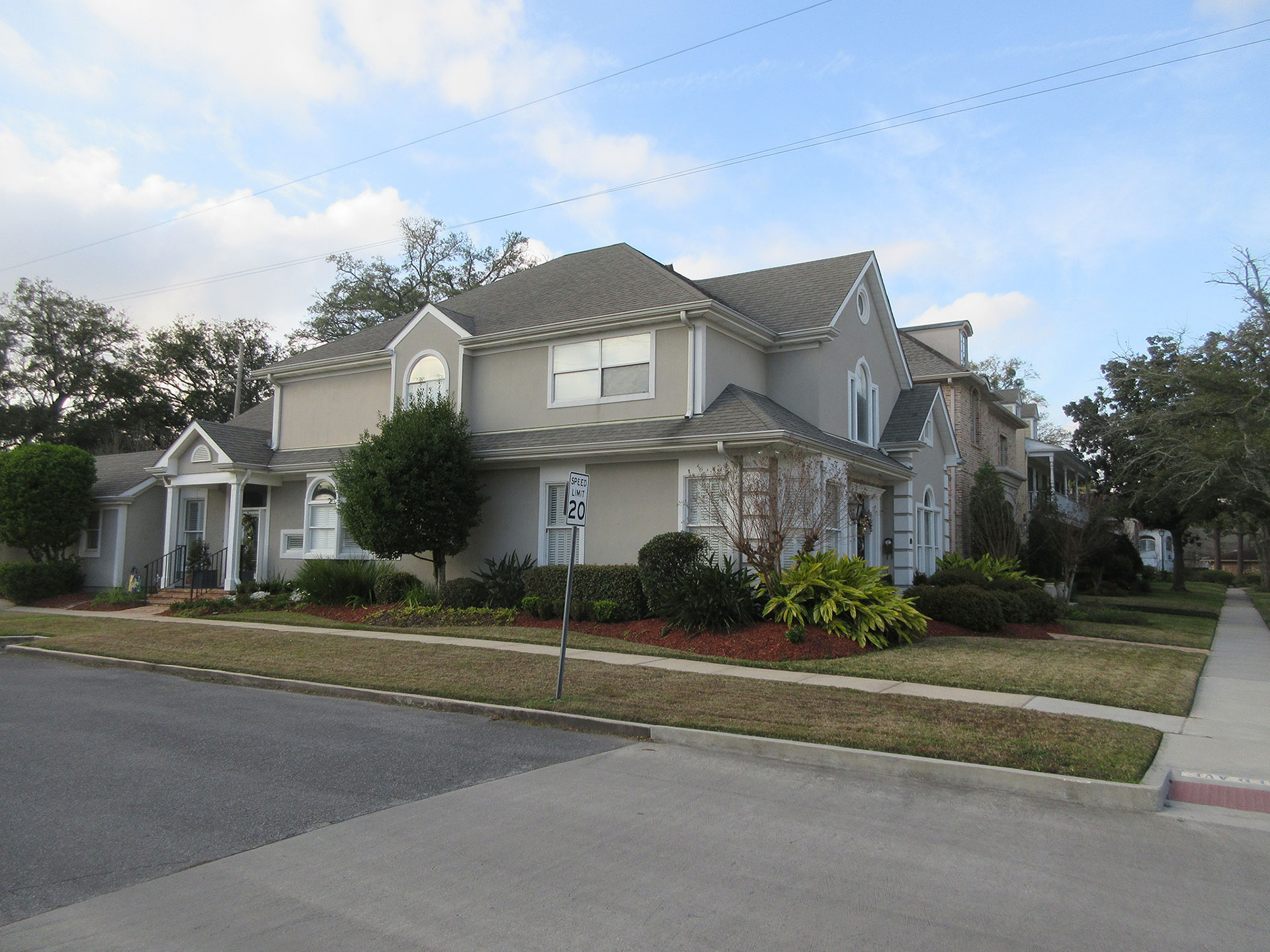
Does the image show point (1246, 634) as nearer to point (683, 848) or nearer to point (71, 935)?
point (683, 848)

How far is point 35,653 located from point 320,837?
12243mm

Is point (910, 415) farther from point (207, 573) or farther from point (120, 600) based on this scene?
point (120, 600)

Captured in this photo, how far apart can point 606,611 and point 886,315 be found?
11.0 meters

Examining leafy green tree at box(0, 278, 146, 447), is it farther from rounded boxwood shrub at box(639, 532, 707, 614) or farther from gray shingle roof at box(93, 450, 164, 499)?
rounded boxwood shrub at box(639, 532, 707, 614)

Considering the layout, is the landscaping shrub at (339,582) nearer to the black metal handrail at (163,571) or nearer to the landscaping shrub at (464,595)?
the landscaping shrub at (464,595)

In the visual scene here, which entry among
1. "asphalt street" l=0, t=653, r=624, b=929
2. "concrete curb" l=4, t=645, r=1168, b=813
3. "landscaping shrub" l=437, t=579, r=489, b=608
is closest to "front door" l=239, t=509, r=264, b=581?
"landscaping shrub" l=437, t=579, r=489, b=608

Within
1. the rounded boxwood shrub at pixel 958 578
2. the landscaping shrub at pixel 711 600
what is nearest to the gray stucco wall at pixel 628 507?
the landscaping shrub at pixel 711 600

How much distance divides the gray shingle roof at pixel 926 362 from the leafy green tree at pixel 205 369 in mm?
33921

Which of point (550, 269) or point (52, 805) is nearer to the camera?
point (52, 805)

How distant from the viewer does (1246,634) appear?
1888 cm

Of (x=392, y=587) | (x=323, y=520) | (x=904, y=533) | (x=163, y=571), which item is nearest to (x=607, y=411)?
(x=392, y=587)

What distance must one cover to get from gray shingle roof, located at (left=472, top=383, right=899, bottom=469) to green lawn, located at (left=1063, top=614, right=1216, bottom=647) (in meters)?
4.97

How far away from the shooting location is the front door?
2292 cm

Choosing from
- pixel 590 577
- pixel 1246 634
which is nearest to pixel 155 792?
pixel 590 577
